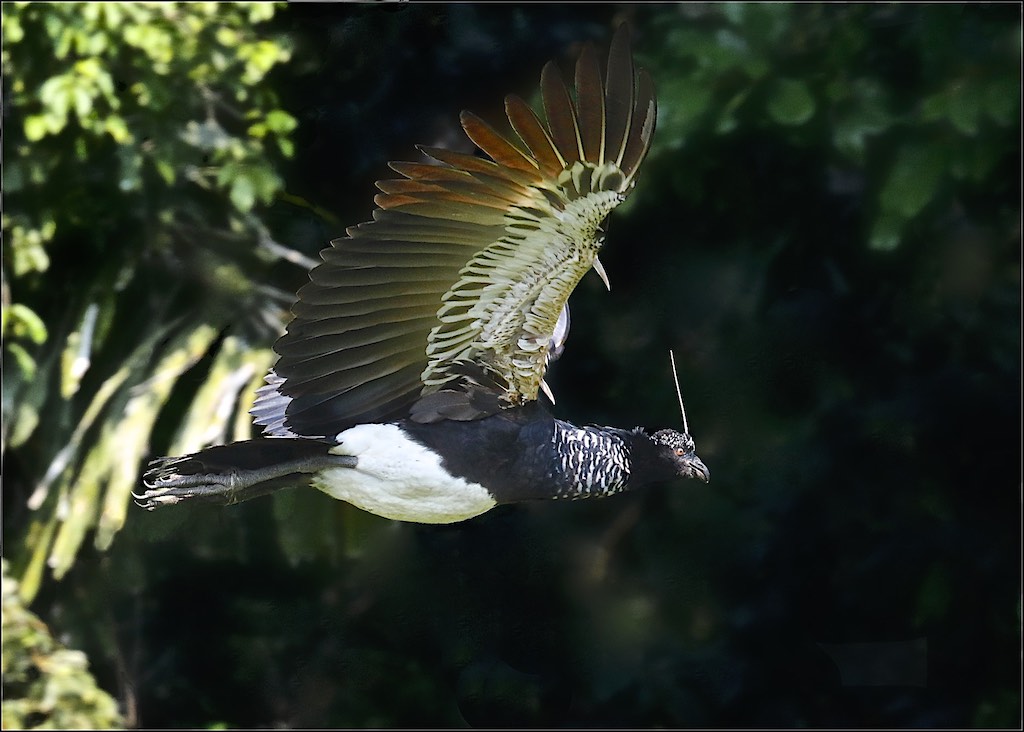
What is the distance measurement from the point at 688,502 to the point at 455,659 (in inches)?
27.2

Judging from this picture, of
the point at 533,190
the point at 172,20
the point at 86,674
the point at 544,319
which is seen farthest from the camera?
the point at 86,674

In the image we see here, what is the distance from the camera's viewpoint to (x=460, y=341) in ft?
4.94

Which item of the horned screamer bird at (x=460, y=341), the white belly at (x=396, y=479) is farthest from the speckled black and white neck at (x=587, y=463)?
the white belly at (x=396, y=479)

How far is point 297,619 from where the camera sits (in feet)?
9.42

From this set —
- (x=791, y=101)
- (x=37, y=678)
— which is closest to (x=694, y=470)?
(x=791, y=101)

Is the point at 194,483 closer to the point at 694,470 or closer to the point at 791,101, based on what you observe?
the point at 694,470

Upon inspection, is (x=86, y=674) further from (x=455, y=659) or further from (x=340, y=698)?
(x=455, y=659)

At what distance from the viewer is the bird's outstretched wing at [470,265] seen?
1.25 meters

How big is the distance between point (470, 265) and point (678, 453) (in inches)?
15.9

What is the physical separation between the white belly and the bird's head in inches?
9.5

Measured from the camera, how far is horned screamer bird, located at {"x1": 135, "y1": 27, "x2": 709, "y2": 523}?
126cm

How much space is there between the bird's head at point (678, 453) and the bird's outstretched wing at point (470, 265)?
0.18 m

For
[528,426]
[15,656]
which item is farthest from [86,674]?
[528,426]

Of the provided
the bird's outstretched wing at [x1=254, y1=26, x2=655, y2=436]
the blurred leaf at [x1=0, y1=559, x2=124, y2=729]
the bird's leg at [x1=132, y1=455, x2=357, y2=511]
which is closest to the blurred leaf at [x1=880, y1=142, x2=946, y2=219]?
the bird's outstretched wing at [x1=254, y1=26, x2=655, y2=436]
